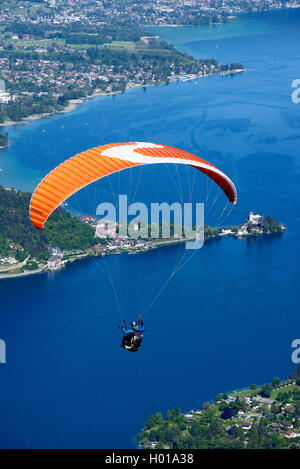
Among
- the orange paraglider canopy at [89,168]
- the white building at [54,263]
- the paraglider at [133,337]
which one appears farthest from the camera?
the white building at [54,263]

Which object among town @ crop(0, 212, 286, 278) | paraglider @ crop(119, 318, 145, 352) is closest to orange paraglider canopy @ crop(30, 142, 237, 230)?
paraglider @ crop(119, 318, 145, 352)

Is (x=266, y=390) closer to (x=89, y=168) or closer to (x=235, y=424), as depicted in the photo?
(x=235, y=424)

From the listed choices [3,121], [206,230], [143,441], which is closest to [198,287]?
[206,230]

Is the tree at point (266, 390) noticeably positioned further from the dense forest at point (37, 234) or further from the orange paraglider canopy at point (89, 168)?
the dense forest at point (37, 234)

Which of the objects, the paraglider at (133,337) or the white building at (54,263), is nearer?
the paraglider at (133,337)

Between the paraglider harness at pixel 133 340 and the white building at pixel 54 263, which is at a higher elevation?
the white building at pixel 54 263

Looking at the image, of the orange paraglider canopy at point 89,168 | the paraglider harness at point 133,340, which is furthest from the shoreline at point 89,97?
the paraglider harness at point 133,340

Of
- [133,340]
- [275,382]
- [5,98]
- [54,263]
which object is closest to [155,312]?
[54,263]

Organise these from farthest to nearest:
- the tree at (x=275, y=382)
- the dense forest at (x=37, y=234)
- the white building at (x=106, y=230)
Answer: the white building at (x=106, y=230) → the dense forest at (x=37, y=234) → the tree at (x=275, y=382)
